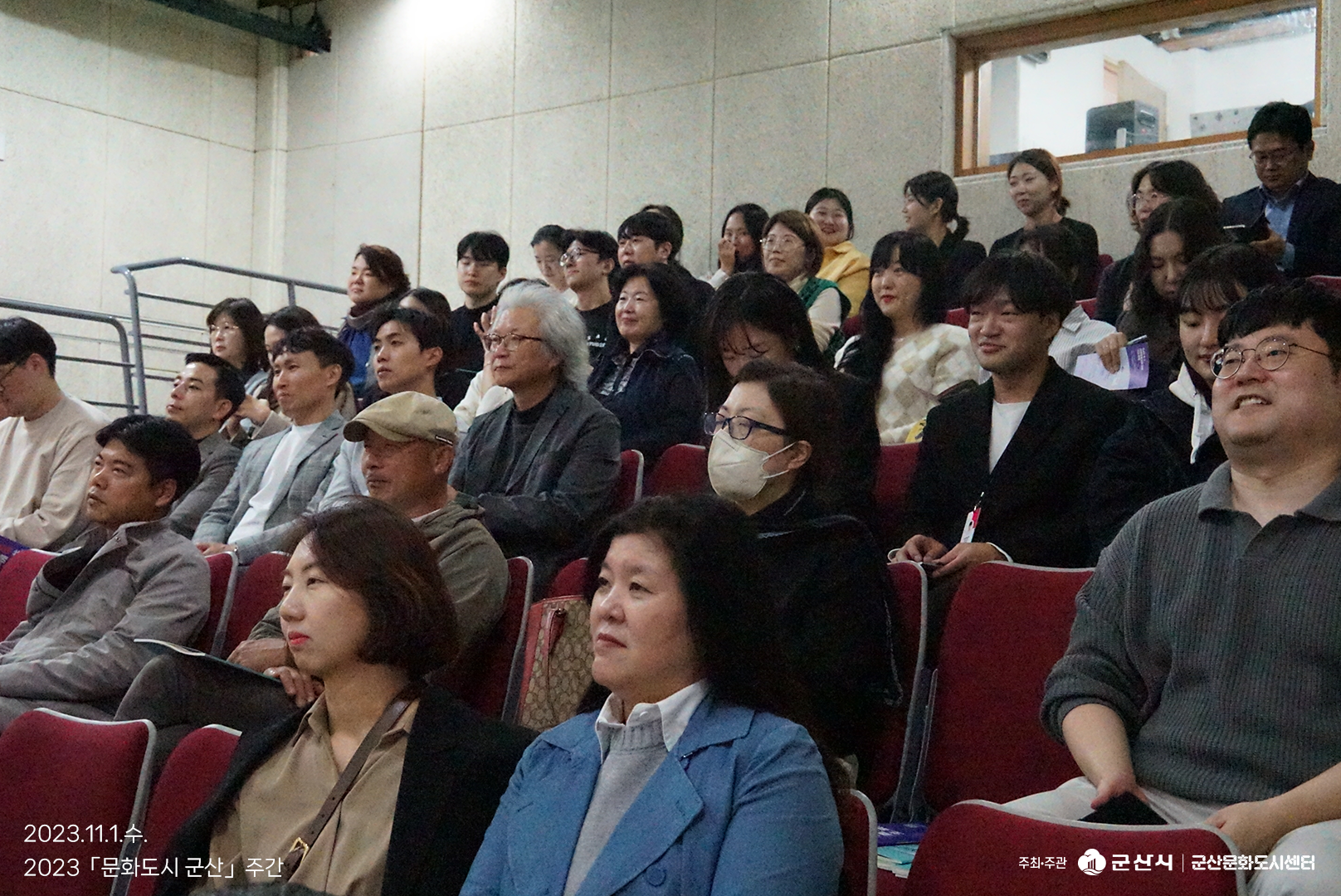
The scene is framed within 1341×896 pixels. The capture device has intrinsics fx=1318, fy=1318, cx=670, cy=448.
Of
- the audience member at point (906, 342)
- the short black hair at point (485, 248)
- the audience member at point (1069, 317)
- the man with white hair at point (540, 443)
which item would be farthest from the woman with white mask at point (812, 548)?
the short black hair at point (485, 248)

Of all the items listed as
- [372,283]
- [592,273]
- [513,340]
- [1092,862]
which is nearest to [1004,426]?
[513,340]

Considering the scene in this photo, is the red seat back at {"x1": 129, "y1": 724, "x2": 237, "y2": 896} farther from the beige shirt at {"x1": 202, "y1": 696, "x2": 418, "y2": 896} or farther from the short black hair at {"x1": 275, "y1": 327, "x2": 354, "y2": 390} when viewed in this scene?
the short black hair at {"x1": 275, "y1": 327, "x2": 354, "y2": 390}

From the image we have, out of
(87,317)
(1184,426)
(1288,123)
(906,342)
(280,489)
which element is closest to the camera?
(1184,426)

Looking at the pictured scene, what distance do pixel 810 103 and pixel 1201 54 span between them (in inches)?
72.5

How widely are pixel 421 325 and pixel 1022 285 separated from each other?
182 centimetres

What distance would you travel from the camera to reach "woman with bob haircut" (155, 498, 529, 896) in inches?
66.1

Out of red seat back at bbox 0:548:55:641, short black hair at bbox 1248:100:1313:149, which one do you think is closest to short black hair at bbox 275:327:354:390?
red seat back at bbox 0:548:55:641

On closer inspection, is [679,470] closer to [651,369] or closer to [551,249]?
[651,369]

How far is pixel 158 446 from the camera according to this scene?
9.56 feet

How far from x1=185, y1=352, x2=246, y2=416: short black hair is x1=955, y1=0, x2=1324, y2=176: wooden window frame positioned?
11.1 ft

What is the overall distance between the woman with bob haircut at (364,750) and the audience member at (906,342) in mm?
2042

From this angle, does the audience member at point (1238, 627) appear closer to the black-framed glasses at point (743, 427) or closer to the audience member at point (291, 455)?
the black-framed glasses at point (743, 427)

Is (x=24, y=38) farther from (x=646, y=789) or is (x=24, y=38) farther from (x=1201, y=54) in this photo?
(x=646, y=789)

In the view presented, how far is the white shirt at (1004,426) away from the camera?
2.80m
